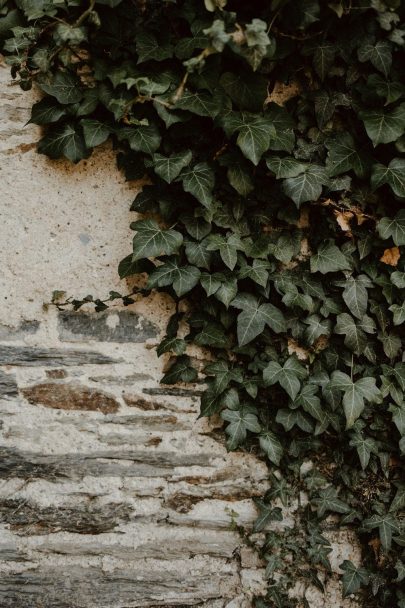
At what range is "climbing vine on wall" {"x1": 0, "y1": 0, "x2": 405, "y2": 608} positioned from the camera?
1952 millimetres

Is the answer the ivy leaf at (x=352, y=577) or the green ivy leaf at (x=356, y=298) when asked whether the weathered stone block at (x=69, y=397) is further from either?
the ivy leaf at (x=352, y=577)

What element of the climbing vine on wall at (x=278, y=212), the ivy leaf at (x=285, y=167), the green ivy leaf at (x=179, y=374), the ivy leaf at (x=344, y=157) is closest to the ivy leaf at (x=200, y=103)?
the climbing vine on wall at (x=278, y=212)

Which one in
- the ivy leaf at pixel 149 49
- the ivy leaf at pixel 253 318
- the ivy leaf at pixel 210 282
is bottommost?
the ivy leaf at pixel 253 318

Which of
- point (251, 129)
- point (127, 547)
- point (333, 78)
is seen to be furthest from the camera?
point (127, 547)

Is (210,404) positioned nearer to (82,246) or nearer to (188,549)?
(188,549)

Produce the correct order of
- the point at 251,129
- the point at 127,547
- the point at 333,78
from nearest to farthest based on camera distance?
1. the point at 251,129
2. the point at 333,78
3. the point at 127,547

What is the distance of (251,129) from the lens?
196 centimetres

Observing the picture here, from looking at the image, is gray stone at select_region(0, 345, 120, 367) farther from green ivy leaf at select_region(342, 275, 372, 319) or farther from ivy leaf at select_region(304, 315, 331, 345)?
green ivy leaf at select_region(342, 275, 372, 319)

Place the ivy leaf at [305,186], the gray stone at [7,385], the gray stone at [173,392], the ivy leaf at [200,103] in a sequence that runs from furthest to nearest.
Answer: the gray stone at [173,392] < the gray stone at [7,385] < the ivy leaf at [305,186] < the ivy leaf at [200,103]

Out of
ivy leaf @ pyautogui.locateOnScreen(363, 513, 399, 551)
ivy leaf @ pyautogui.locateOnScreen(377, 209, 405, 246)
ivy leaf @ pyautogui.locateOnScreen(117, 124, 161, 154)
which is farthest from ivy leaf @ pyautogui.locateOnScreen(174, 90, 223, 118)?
ivy leaf @ pyautogui.locateOnScreen(363, 513, 399, 551)

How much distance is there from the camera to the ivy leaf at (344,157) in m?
2.08

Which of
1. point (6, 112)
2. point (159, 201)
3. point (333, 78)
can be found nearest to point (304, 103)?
point (333, 78)

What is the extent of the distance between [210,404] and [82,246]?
92cm

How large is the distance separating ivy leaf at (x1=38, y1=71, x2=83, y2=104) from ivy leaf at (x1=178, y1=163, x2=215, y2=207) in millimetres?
558
